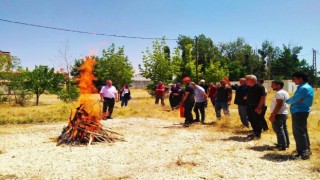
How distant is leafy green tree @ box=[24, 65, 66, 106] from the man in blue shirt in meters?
25.3

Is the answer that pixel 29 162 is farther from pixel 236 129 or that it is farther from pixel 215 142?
pixel 236 129

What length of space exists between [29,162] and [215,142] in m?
4.93

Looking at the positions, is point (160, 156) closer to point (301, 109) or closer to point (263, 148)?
point (263, 148)

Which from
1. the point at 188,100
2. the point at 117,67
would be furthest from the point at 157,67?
the point at 188,100

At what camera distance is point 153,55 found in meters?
41.0

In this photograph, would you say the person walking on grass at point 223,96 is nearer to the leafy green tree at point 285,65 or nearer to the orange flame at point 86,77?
the orange flame at point 86,77

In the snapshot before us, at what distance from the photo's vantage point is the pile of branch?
1020 centimetres

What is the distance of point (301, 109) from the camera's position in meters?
7.48

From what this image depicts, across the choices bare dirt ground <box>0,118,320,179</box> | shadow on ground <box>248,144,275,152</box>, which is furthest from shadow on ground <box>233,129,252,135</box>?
shadow on ground <box>248,144,275,152</box>

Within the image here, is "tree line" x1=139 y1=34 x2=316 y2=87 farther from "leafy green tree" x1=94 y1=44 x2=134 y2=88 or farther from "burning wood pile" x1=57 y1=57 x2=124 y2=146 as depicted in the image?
"burning wood pile" x1=57 y1=57 x2=124 y2=146

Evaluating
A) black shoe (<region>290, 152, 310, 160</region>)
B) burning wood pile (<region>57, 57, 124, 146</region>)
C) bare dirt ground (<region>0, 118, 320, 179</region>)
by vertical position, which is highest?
burning wood pile (<region>57, 57, 124, 146</region>)

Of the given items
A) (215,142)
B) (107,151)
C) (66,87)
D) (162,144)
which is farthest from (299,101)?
(66,87)

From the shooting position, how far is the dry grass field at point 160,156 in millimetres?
6754

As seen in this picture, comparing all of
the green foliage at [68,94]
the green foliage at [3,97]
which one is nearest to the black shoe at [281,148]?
the green foliage at [68,94]
